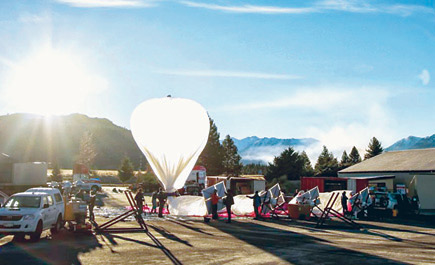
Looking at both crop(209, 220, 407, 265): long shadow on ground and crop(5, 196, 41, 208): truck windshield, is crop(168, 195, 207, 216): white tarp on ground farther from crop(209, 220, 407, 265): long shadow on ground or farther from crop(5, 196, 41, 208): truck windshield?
crop(5, 196, 41, 208): truck windshield

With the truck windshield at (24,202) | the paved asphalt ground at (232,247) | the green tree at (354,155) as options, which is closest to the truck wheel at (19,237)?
the paved asphalt ground at (232,247)

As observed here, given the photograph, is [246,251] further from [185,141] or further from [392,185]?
[392,185]

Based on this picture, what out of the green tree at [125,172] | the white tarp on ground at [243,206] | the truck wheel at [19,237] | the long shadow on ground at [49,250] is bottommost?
the long shadow on ground at [49,250]

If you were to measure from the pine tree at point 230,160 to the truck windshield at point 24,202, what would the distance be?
69.0 meters

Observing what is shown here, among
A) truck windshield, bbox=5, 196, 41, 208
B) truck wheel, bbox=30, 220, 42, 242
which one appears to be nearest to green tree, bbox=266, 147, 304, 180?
truck windshield, bbox=5, 196, 41, 208

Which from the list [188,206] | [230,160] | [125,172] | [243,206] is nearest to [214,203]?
[188,206]

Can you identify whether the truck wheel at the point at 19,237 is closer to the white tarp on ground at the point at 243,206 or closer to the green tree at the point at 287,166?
the white tarp on ground at the point at 243,206

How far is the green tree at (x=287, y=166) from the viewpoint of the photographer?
2709 inches

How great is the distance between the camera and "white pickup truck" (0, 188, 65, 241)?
53.8ft

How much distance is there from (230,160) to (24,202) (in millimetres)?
72191

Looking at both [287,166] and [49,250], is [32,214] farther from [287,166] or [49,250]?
[287,166]

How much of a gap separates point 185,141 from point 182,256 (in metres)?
18.1

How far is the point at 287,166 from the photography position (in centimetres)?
6881

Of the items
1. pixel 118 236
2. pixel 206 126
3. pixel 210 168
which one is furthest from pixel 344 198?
pixel 210 168
